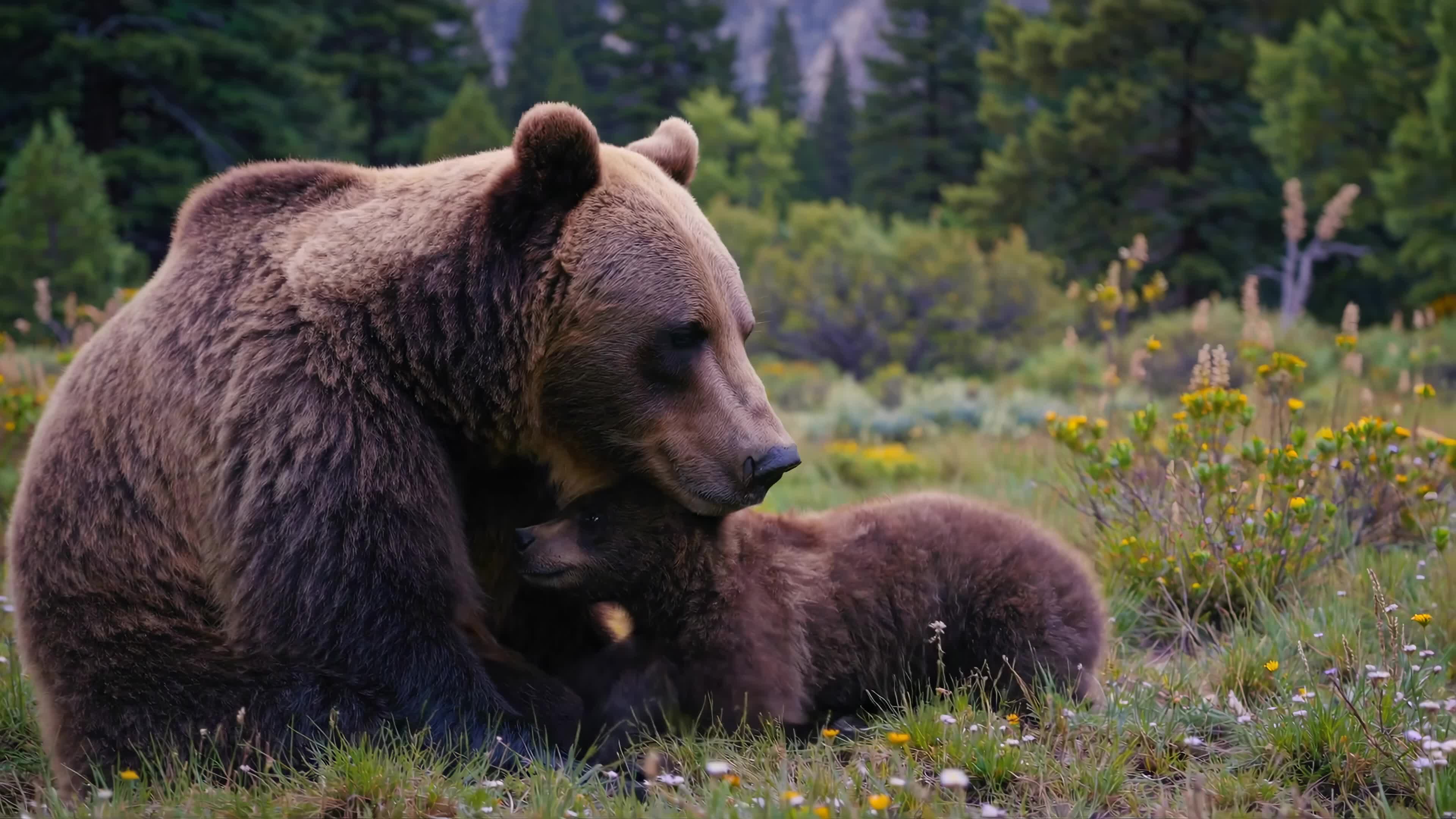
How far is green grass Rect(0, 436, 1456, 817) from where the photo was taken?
8.27 ft

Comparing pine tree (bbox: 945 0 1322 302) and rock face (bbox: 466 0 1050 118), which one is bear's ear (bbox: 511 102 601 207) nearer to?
pine tree (bbox: 945 0 1322 302)

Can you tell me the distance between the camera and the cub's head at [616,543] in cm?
309

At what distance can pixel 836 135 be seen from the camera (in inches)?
1946

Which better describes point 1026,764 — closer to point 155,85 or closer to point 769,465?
point 769,465

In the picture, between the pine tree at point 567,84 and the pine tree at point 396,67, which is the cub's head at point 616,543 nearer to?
the pine tree at point 396,67

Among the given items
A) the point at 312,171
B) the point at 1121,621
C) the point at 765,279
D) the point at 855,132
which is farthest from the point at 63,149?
the point at 855,132

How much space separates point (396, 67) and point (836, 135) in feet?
74.5

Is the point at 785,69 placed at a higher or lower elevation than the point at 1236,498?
higher

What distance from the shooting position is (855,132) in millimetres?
34844

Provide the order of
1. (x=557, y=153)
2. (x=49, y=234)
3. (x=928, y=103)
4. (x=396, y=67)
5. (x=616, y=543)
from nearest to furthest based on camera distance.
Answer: (x=557, y=153), (x=616, y=543), (x=49, y=234), (x=396, y=67), (x=928, y=103)

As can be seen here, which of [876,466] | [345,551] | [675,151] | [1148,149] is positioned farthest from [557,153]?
[1148,149]

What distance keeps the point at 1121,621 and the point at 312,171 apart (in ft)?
10.5

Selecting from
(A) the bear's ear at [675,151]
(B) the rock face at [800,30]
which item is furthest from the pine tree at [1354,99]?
(B) the rock face at [800,30]

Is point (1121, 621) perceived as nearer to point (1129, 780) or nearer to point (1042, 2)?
point (1129, 780)
